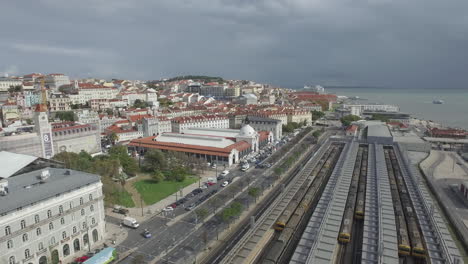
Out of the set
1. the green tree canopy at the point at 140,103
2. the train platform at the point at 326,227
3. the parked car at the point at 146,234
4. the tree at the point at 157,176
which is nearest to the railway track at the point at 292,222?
the train platform at the point at 326,227

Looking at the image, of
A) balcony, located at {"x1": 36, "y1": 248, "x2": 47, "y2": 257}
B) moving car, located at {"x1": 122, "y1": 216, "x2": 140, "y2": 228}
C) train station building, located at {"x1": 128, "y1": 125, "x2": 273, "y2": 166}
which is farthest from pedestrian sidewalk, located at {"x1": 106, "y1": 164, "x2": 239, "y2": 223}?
train station building, located at {"x1": 128, "y1": 125, "x2": 273, "y2": 166}

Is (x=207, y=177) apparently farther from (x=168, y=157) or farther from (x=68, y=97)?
(x=68, y=97)

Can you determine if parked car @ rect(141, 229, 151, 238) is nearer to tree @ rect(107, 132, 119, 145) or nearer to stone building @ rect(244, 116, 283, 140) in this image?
tree @ rect(107, 132, 119, 145)

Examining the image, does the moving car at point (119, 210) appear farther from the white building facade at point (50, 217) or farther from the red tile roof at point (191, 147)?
the red tile roof at point (191, 147)

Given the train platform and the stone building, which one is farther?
the stone building

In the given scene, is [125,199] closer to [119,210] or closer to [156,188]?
[119,210]
